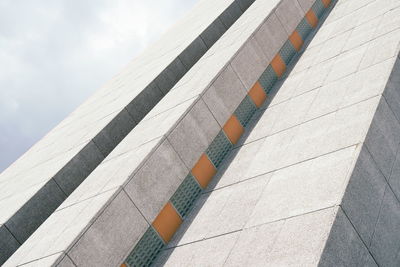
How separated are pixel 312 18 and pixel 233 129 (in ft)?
29.5

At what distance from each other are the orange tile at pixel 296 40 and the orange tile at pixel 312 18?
5.32 feet

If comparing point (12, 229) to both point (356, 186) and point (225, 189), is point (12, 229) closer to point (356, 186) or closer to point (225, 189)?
point (225, 189)

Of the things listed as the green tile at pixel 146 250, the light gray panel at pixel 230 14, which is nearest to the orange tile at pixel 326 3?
the light gray panel at pixel 230 14

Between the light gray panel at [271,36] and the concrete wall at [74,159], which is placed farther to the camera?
the light gray panel at [271,36]

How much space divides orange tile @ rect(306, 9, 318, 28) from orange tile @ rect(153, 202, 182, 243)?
39.3 ft

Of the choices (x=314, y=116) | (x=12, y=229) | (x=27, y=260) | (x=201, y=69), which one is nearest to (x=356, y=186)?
(x=314, y=116)

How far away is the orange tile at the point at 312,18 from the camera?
18.3 meters

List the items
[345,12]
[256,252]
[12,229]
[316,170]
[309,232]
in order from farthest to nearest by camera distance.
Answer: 1. [345,12]
2. [12,229]
3. [316,170]
4. [256,252]
5. [309,232]

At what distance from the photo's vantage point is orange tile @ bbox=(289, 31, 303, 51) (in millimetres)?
16575

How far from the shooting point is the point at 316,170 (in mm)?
8055

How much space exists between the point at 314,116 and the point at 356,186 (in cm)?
328

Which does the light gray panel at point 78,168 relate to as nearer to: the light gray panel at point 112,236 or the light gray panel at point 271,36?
the light gray panel at point 112,236

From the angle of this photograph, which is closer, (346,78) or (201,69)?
(346,78)

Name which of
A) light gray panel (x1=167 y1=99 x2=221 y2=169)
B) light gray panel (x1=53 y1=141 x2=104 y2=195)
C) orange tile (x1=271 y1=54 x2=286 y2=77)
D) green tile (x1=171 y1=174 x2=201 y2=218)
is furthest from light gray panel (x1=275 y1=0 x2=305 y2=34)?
light gray panel (x1=53 y1=141 x2=104 y2=195)
